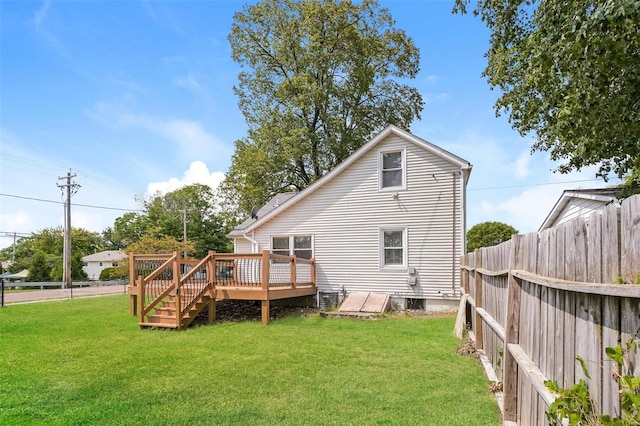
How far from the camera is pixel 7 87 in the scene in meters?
11.8

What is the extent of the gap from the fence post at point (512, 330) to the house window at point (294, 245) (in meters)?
9.94

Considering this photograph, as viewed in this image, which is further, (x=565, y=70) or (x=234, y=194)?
(x=234, y=194)

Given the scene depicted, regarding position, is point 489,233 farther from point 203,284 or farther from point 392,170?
point 203,284

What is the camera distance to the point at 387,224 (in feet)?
40.4

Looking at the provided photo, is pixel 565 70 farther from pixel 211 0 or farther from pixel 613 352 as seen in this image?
pixel 211 0

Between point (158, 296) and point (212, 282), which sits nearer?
point (158, 296)

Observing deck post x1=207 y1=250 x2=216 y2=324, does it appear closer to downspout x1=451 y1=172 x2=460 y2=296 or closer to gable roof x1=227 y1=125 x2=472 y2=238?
gable roof x1=227 y1=125 x2=472 y2=238

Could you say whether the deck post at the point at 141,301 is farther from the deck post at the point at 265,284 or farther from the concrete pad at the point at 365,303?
the concrete pad at the point at 365,303

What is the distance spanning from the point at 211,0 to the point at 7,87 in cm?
686

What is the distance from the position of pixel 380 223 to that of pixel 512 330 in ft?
29.5

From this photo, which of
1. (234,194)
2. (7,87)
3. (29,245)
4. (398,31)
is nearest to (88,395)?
(7,87)

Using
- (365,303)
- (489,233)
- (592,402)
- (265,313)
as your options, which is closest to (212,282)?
(265,313)

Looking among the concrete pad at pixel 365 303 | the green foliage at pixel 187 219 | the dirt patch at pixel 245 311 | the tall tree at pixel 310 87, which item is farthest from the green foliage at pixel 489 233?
the green foliage at pixel 187 219

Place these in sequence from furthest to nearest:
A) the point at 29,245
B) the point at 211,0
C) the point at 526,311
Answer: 1. the point at 29,245
2. the point at 211,0
3. the point at 526,311
